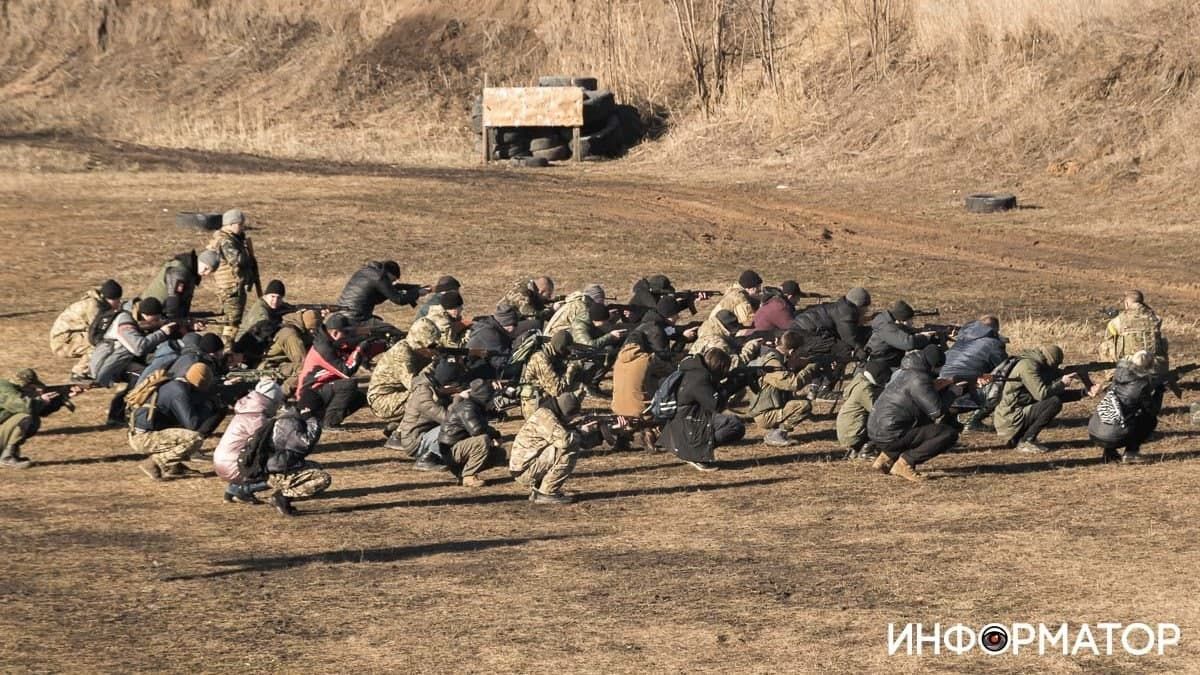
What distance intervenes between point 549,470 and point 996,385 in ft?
18.6

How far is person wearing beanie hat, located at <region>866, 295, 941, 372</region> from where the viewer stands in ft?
64.8

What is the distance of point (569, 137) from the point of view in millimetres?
44062

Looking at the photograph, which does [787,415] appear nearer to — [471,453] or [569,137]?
[471,453]

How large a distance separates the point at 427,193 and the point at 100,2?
31247 mm

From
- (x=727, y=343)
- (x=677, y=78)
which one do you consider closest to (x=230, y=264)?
(x=727, y=343)

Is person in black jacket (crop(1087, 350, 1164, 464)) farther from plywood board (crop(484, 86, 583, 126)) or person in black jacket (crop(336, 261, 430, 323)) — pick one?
plywood board (crop(484, 86, 583, 126))

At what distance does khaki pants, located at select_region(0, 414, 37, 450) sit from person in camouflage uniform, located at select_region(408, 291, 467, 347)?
4434 millimetres

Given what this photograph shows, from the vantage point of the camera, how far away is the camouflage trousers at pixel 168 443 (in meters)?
17.2

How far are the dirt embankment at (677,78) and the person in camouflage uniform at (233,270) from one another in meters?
19.9

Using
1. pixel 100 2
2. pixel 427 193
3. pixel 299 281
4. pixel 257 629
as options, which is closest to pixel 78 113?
pixel 100 2

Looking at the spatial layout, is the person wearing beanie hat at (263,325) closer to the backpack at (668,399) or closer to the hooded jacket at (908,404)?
the backpack at (668,399)

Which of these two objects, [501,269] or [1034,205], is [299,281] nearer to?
[501,269]

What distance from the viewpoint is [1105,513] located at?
1595cm

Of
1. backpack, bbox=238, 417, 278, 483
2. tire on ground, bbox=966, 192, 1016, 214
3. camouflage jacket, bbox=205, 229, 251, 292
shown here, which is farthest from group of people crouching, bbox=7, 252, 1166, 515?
tire on ground, bbox=966, 192, 1016, 214
